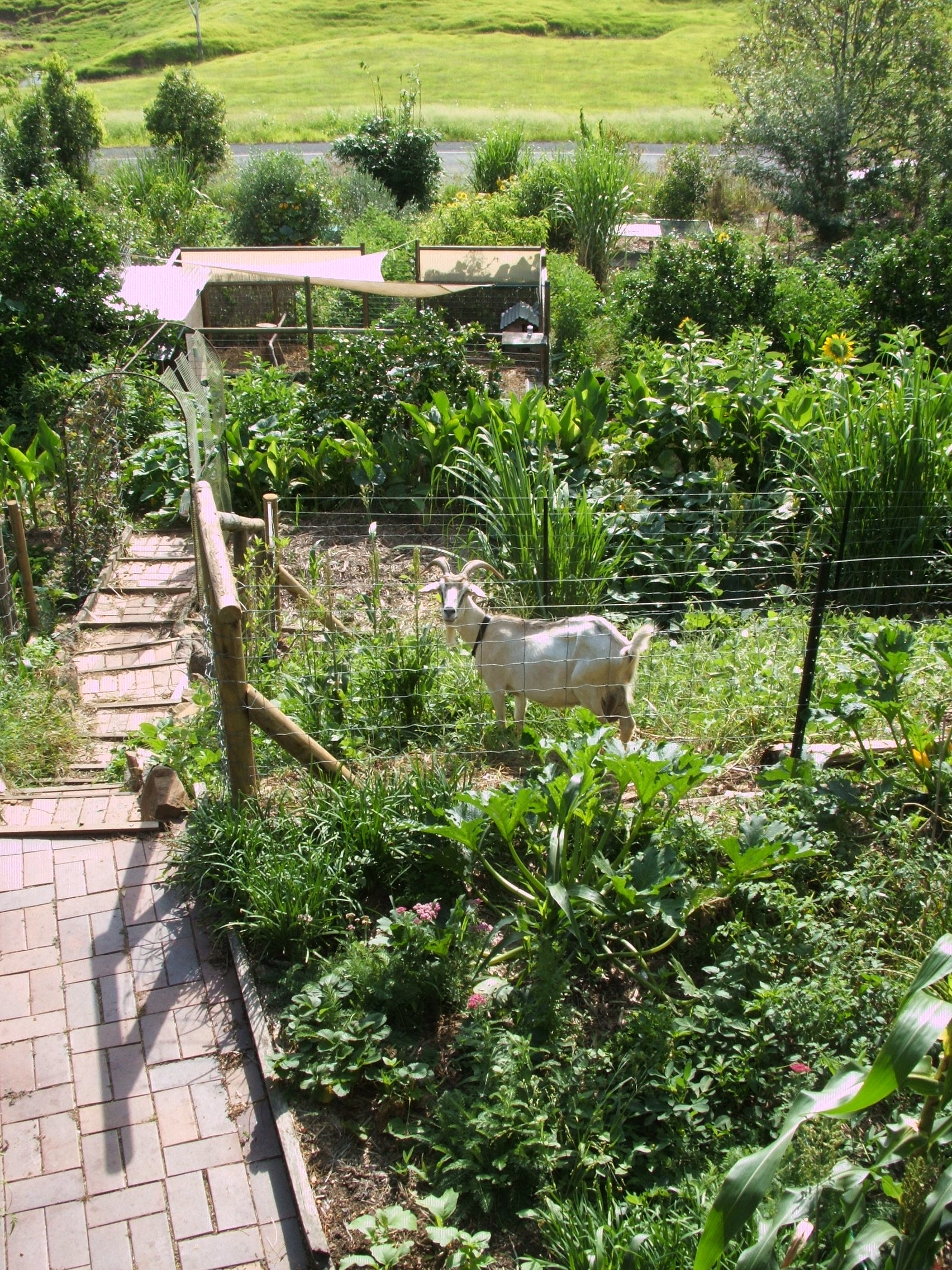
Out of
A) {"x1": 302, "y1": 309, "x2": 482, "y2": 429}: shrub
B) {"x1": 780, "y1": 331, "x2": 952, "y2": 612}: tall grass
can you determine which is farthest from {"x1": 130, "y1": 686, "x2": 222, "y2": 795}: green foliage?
{"x1": 302, "y1": 309, "x2": 482, "y2": 429}: shrub

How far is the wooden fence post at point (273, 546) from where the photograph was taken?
225 inches

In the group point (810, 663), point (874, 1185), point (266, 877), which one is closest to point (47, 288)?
point (266, 877)

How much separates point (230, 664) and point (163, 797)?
2.72 ft

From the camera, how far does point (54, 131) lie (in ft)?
59.9

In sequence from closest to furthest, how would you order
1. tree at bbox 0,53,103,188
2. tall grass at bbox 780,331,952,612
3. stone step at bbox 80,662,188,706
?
stone step at bbox 80,662,188,706 < tall grass at bbox 780,331,952,612 < tree at bbox 0,53,103,188

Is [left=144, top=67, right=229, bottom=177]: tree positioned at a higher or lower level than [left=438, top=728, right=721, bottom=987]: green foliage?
higher

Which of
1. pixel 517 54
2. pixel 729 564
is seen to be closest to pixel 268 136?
pixel 517 54

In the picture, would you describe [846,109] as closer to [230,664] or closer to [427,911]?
[230,664]

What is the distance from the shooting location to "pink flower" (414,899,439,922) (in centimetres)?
341

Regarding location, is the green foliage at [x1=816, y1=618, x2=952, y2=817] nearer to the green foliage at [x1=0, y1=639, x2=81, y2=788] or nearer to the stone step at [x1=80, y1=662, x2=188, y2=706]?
the green foliage at [x1=0, y1=639, x2=81, y2=788]

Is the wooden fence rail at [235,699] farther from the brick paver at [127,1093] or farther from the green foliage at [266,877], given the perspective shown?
the brick paver at [127,1093]

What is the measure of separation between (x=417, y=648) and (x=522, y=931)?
176 centimetres

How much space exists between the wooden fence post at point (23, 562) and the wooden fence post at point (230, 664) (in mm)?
3381

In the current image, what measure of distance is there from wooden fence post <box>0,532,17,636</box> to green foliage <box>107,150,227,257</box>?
8.79 m
